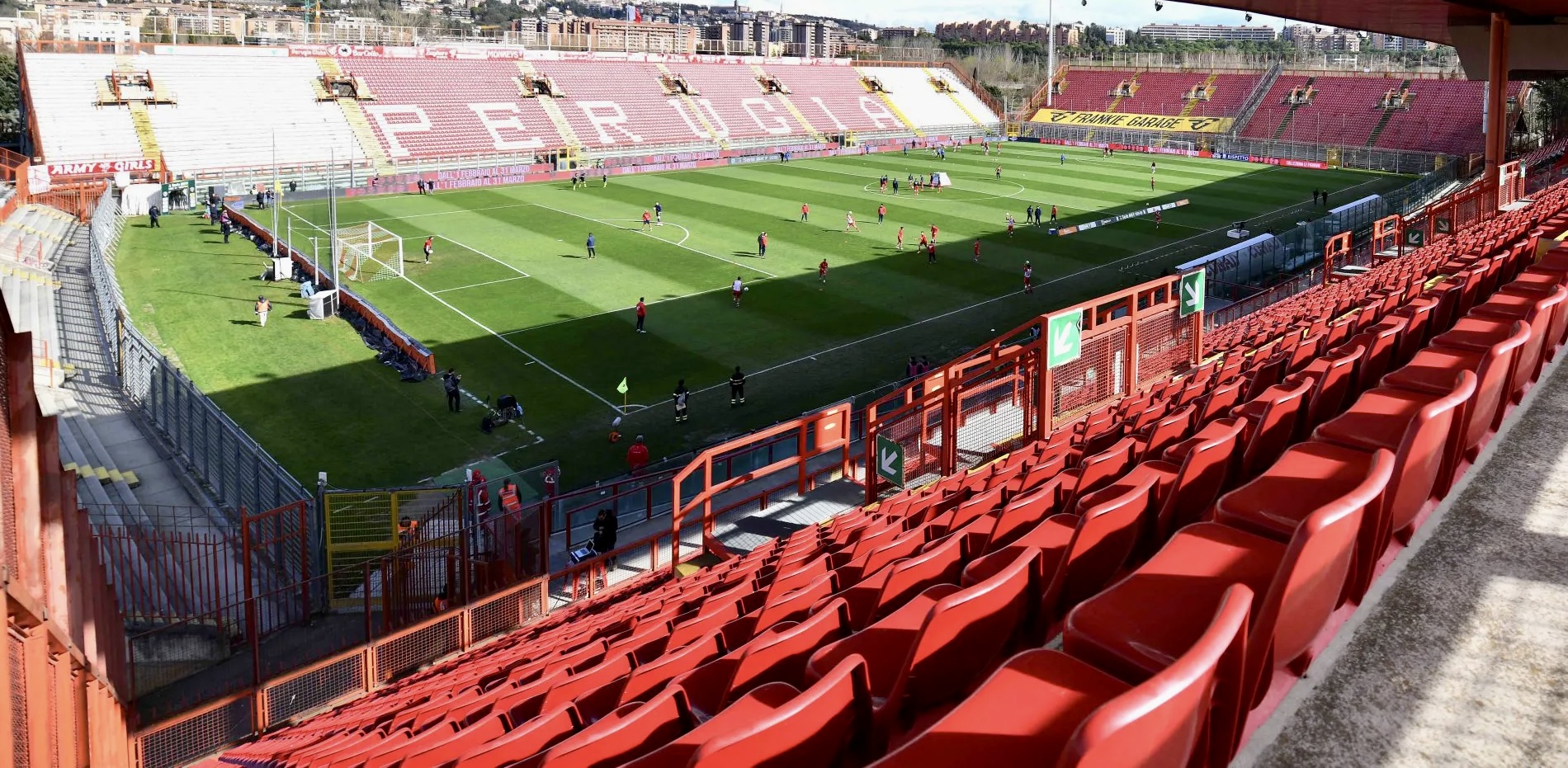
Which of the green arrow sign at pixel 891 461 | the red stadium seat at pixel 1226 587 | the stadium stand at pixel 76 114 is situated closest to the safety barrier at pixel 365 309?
the green arrow sign at pixel 891 461

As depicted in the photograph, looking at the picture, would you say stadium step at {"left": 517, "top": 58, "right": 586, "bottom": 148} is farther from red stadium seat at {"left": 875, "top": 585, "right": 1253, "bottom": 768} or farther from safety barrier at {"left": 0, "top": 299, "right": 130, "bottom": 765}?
red stadium seat at {"left": 875, "top": 585, "right": 1253, "bottom": 768}

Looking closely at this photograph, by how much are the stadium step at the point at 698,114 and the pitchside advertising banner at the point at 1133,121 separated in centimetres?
3234

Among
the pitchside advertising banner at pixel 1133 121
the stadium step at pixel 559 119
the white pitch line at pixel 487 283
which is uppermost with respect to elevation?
the pitchside advertising banner at pixel 1133 121

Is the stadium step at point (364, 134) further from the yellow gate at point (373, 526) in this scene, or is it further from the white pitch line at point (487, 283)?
the yellow gate at point (373, 526)

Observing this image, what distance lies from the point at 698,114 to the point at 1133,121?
36.7 metres

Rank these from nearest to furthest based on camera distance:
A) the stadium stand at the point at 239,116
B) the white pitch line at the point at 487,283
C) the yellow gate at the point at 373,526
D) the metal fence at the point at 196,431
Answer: the yellow gate at the point at 373,526 → the metal fence at the point at 196,431 → the white pitch line at the point at 487,283 → the stadium stand at the point at 239,116

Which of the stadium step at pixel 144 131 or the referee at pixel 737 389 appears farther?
the stadium step at pixel 144 131

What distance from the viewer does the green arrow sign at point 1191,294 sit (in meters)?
15.2

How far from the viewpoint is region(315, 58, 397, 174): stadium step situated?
61281 millimetres

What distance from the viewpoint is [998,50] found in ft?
470

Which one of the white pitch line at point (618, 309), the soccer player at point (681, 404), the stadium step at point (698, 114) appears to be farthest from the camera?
the stadium step at point (698, 114)

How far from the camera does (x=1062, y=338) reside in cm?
1279

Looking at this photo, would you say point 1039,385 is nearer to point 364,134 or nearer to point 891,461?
point 891,461

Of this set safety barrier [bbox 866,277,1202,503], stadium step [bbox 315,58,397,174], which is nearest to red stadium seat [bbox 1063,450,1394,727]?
safety barrier [bbox 866,277,1202,503]
